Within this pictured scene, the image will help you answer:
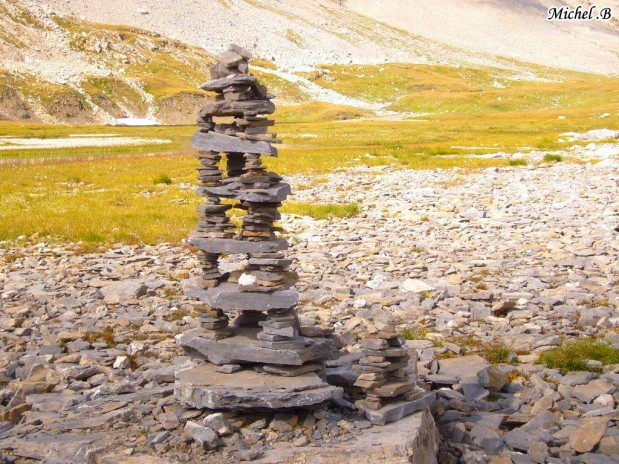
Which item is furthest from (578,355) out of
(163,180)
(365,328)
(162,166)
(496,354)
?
(162,166)

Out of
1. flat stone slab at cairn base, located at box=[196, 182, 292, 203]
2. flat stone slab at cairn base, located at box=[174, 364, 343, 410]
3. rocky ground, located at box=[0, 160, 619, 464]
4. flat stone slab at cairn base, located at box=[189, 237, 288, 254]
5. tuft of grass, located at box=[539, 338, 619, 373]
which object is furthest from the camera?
tuft of grass, located at box=[539, 338, 619, 373]

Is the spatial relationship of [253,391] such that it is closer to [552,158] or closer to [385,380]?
[385,380]

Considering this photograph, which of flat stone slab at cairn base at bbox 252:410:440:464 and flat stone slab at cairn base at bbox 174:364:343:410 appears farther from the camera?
flat stone slab at cairn base at bbox 174:364:343:410

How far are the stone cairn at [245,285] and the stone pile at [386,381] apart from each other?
2.06 feet

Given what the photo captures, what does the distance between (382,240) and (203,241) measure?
14617 mm

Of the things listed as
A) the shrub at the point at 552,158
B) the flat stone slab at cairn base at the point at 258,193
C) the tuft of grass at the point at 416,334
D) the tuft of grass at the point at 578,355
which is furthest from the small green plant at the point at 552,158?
the flat stone slab at cairn base at the point at 258,193

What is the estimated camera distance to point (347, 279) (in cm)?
2019

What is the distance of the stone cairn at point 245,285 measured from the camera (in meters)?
10.4

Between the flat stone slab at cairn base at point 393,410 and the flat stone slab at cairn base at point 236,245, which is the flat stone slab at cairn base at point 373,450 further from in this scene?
the flat stone slab at cairn base at point 236,245

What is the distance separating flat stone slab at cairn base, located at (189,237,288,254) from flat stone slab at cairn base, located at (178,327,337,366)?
4.50 feet

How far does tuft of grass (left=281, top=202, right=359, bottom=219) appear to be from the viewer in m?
31.5

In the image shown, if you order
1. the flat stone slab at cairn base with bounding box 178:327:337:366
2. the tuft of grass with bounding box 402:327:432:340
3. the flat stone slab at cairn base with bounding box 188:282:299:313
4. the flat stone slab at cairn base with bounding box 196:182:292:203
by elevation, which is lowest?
the tuft of grass with bounding box 402:327:432:340

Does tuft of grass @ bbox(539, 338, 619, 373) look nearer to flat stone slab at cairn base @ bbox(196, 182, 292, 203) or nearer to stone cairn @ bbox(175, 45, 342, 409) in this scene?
stone cairn @ bbox(175, 45, 342, 409)

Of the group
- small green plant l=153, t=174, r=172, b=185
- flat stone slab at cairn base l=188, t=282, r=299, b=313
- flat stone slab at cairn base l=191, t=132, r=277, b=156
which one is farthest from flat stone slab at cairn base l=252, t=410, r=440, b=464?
small green plant l=153, t=174, r=172, b=185
